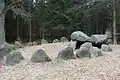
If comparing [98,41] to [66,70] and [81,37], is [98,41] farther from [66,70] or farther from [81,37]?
[66,70]

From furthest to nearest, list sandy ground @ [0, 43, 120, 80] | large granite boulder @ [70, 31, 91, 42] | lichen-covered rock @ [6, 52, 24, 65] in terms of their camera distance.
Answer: large granite boulder @ [70, 31, 91, 42], lichen-covered rock @ [6, 52, 24, 65], sandy ground @ [0, 43, 120, 80]

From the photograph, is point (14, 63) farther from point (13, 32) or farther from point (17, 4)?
point (13, 32)

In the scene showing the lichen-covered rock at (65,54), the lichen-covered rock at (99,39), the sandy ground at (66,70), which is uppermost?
the lichen-covered rock at (99,39)

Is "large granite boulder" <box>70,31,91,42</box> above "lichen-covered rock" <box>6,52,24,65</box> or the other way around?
above

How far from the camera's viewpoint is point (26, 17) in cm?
1184

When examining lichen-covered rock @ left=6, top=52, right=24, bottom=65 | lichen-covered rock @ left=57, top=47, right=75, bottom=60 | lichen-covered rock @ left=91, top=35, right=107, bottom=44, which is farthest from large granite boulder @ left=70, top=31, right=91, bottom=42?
lichen-covered rock @ left=6, top=52, right=24, bottom=65

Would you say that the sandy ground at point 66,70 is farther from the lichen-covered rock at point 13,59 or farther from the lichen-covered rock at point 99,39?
the lichen-covered rock at point 99,39

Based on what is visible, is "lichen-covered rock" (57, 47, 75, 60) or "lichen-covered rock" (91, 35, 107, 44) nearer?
"lichen-covered rock" (57, 47, 75, 60)

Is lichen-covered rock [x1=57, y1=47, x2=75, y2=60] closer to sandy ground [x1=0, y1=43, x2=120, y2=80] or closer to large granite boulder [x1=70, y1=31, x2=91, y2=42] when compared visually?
sandy ground [x1=0, y1=43, x2=120, y2=80]

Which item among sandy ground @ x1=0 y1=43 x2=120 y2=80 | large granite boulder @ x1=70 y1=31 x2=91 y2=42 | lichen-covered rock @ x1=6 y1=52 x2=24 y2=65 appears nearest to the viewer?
sandy ground @ x1=0 y1=43 x2=120 y2=80

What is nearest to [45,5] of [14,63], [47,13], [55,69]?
[47,13]

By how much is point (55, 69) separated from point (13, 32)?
372 inches

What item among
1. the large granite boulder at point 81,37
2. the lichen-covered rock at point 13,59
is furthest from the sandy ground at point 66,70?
the large granite boulder at point 81,37

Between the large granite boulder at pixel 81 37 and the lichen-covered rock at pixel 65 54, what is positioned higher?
the large granite boulder at pixel 81 37
